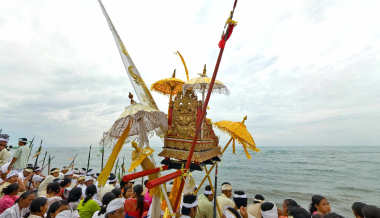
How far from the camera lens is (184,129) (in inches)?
131

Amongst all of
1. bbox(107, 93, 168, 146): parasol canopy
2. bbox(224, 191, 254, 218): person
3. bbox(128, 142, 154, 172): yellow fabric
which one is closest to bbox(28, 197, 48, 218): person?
bbox(107, 93, 168, 146): parasol canopy

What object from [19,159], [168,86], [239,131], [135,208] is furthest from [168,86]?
[19,159]

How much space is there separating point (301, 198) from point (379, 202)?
224 inches

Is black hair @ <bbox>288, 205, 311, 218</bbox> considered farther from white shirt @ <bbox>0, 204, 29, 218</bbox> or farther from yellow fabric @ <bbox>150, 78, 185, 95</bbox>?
white shirt @ <bbox>0, 204, 29, 218</bbox>

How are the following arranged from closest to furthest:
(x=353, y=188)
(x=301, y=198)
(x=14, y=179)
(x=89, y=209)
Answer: (x=89, y=209) < (x=14, y=179) < (x=301, y=198) < (x=353, y=188)

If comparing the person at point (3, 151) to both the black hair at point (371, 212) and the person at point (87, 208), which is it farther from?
the black hair at point (371, 212)

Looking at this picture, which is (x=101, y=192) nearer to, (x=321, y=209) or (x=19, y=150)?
(x=19, y=150)

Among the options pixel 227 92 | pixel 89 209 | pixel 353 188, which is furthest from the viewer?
pixel 353 188

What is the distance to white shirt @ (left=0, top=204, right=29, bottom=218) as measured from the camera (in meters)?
3.57

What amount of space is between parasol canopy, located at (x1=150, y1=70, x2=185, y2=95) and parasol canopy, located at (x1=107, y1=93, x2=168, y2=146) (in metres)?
1.26

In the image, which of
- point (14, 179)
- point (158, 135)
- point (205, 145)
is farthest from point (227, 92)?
point (14, 179)

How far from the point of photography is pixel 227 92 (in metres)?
3.97

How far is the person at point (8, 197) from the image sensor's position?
4005 mm

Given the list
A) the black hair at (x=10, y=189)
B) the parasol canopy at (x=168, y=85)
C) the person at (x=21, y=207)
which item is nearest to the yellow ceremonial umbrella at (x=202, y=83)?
the parasol canopy at (x=168, y=85)
